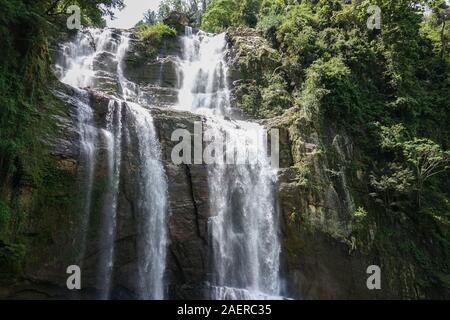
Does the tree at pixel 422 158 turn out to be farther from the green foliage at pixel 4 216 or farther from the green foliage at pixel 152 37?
the green foliage at pixel 4 216

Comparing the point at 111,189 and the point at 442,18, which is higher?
the point at 442,18

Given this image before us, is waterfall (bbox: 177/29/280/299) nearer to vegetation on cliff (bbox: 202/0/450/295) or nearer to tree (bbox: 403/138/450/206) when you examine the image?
vegetation on cliff (bbox: 202/0/450/295)

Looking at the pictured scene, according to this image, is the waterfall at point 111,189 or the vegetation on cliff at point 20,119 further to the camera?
the waterfall at point 111,189

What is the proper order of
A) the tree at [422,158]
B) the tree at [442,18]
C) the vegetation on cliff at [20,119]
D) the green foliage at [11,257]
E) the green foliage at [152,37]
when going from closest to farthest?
1. the green foliage at [11,257]
2. the vegetation on cliff at [20,119]
3. the tree at [422,158]
4. the green foliage at [152,37]
5. the tree at [442,18]

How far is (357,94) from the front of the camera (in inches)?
805

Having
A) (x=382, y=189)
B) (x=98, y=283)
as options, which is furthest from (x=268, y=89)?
(x=98, y=283)

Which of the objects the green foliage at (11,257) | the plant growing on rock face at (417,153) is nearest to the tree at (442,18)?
the plant growing on rock face at (417,153)

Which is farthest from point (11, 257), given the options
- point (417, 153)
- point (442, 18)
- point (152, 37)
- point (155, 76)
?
point (442, 18)

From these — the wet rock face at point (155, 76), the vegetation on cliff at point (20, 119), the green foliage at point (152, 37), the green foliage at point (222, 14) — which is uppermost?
the green foliage at point (222, 14)

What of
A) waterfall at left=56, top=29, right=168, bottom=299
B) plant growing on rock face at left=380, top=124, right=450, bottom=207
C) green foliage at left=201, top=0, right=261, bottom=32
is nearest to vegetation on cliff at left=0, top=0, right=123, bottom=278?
waterfall at left=56, top=29, right=168, bottom=299

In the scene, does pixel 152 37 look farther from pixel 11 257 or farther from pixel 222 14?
pixel 11 257

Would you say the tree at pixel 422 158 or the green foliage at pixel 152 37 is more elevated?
the green foliage at pixel 152 37

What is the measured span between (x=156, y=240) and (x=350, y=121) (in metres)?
10.8
